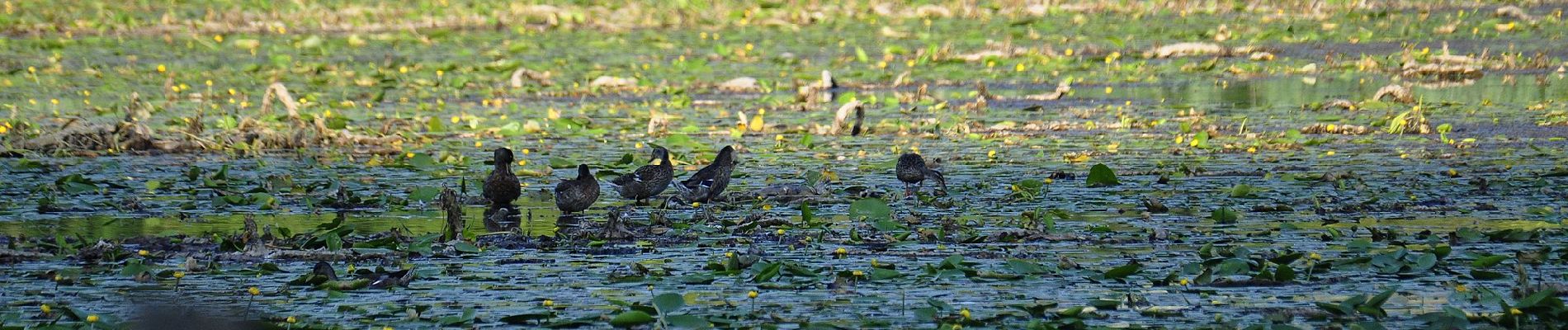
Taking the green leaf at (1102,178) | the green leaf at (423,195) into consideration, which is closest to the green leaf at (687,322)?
the green leaf at (423,195)

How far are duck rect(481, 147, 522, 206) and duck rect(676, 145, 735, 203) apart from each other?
0.69 m

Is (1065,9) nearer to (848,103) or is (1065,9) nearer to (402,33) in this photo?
(402,33)

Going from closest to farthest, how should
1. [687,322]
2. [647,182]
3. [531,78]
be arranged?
[687,322]
[647,182]
[531,78]

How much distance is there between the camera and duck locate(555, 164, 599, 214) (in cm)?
798

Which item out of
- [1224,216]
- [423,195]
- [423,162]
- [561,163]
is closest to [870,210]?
[1224,216]

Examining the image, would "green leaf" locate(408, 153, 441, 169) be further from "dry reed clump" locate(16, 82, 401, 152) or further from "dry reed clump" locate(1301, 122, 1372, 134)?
"dry reed clump" locate(1301, 122, 1372, 134)

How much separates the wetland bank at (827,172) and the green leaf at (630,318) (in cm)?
1

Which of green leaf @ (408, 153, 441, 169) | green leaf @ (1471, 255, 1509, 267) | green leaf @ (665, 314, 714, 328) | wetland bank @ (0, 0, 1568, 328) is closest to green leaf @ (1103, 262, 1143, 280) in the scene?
wetland bank @ (0, 0, 1568, 328)

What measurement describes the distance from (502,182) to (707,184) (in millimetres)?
833

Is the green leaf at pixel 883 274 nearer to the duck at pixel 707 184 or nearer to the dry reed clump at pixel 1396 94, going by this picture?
the duck at pixel 707 184

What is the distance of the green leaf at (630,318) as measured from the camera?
5535 millimetres

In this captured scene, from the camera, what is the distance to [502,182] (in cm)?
822

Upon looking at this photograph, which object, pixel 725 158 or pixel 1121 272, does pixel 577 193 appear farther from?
pixel 1121 272

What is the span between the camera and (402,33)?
20.2 meters
